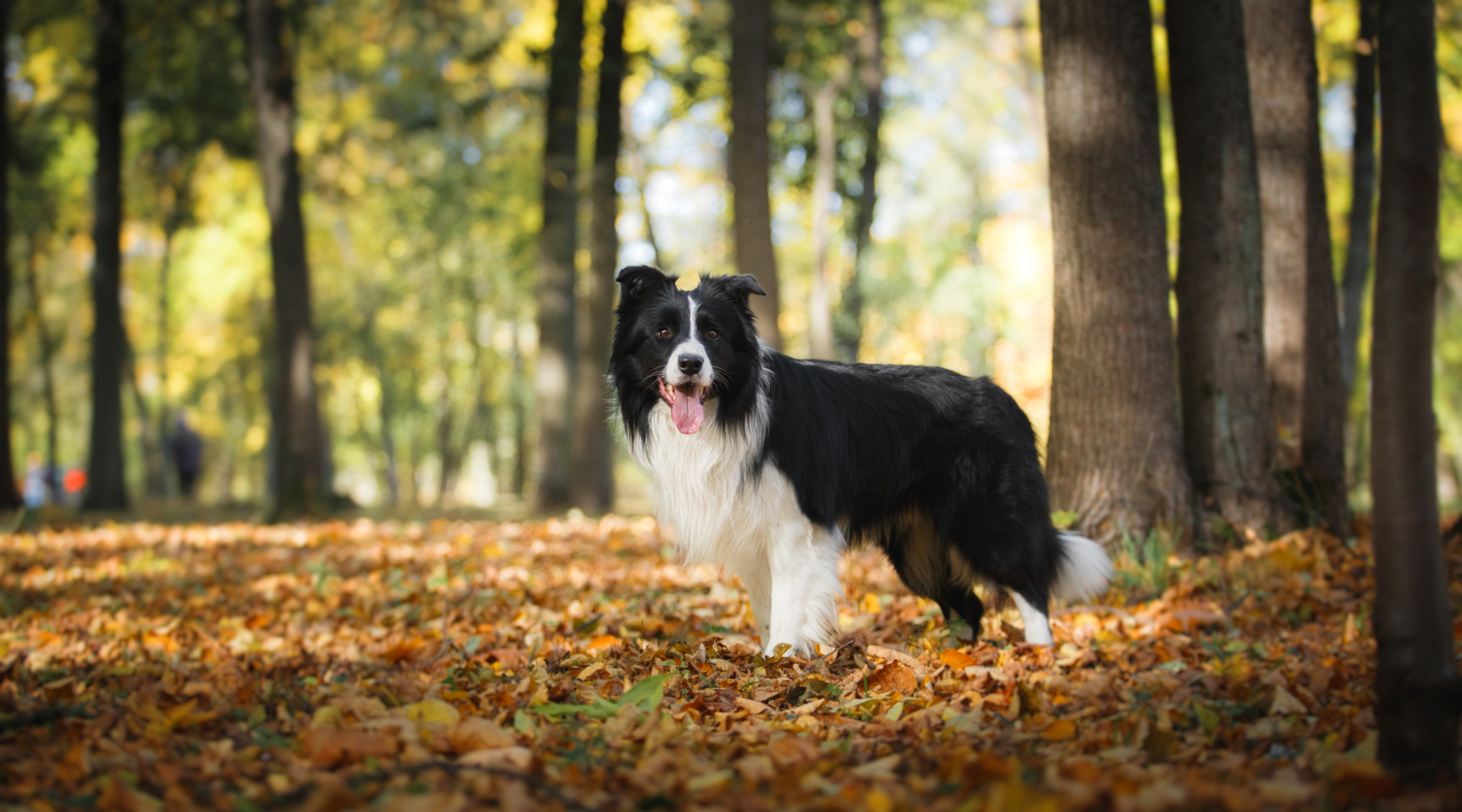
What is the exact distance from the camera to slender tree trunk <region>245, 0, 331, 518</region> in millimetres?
13039

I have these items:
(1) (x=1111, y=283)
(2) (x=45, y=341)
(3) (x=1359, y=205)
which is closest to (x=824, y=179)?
(3) (x=1359, y=205)

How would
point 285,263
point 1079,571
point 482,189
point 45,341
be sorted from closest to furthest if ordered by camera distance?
point 1079,571 → point 285,263 → point 482,189 → point 45,341

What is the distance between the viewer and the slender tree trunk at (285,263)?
13.0 meters

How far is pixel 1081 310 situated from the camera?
6.05 meters

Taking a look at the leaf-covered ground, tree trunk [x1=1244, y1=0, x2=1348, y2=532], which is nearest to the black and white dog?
the leaf-covered ground

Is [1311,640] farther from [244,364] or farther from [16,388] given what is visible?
[16,388]

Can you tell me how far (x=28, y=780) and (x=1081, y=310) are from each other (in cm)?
547

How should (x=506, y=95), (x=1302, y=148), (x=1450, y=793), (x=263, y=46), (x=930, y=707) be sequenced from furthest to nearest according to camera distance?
(x=506, y=95)
(x=263, y=46)
(x=1302, y=148)
(x=930, y=707)
(x=1450, y=793)

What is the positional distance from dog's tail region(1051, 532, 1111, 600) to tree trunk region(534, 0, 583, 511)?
33.2 ft

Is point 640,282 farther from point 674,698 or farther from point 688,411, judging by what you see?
point 674,698

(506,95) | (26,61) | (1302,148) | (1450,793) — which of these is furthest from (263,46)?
(1450,793)

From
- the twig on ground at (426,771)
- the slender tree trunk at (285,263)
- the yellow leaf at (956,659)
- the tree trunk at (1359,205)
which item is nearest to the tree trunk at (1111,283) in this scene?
the yellow leaf at (956,659)

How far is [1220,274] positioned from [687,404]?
3.92 m

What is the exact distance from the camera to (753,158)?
943 cm
